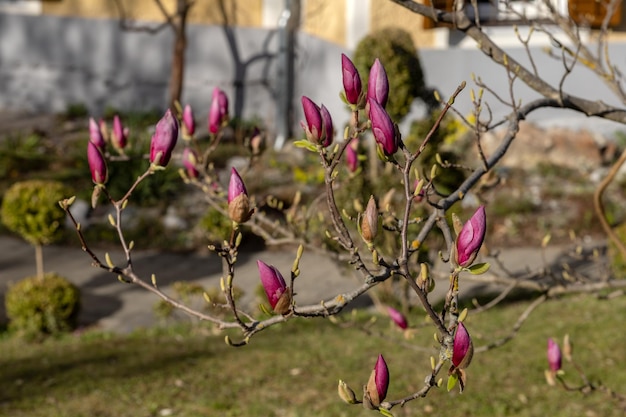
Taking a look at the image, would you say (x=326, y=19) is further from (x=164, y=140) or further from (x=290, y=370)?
(x=164, y=140)

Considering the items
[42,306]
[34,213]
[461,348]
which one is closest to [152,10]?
[34,213]

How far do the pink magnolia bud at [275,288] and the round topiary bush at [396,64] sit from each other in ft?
20.9

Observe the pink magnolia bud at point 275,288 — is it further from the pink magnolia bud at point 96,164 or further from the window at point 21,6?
the window at point 21,6

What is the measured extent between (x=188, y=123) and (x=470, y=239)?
185 cm

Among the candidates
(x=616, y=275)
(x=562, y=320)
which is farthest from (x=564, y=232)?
(x=562, y=320)

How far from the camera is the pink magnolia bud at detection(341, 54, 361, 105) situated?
1.99 meters

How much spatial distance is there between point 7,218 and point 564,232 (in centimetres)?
586

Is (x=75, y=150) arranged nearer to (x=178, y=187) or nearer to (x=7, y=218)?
(x=178, y=187)

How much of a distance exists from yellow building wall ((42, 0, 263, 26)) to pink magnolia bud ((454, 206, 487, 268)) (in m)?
13.2

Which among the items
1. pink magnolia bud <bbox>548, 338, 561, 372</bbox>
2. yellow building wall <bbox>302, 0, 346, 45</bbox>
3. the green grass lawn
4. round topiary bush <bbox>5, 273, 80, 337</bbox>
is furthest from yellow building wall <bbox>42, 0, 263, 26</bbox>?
pink magnolia bud <bbox>548, 338, 561, 372</bbox>

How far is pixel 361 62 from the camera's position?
27.0ft

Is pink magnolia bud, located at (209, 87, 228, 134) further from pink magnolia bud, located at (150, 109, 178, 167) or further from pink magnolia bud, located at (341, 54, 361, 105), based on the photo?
pink magnolia bud, located at (341, 54, 361, 105)

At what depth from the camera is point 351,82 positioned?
201 centimetres

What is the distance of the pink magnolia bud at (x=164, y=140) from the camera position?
2244 mm
